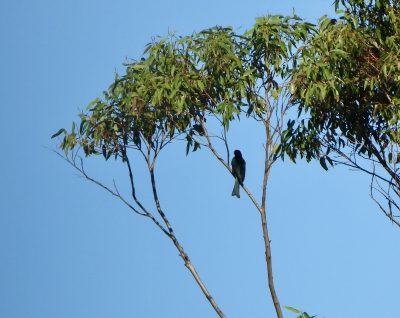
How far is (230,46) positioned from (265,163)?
133 cm

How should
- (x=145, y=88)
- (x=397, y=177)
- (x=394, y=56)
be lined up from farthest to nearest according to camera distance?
(x=397, y=177) → (x=394, y=56) → (x=145, y=88)

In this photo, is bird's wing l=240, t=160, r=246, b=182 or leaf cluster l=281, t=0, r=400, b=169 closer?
leaf cluster l=281, t=0, r=400, b=169

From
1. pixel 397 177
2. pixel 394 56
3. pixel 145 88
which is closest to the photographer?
pixel 145 88

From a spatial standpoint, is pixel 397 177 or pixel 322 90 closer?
pixel 322 90

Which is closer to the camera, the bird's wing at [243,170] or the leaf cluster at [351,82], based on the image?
the leaf cluster at [351,82]

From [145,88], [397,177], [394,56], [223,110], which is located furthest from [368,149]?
[145,88]

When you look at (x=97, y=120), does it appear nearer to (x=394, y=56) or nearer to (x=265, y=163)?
(x=265, y=163)

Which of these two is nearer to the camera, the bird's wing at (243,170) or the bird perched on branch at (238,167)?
the bird perched on branch at (238,167)

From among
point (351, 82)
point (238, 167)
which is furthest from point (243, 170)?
point (351, 82)

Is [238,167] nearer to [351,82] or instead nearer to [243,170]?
[243,170]

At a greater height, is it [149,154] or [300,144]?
[300,144]

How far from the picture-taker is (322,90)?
8.14 meters

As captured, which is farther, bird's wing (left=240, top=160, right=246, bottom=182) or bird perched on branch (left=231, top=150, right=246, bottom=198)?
bird's wing (left=240, top=160, right=246, bottom=182)

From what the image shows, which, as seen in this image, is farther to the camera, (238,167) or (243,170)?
(243,170)
